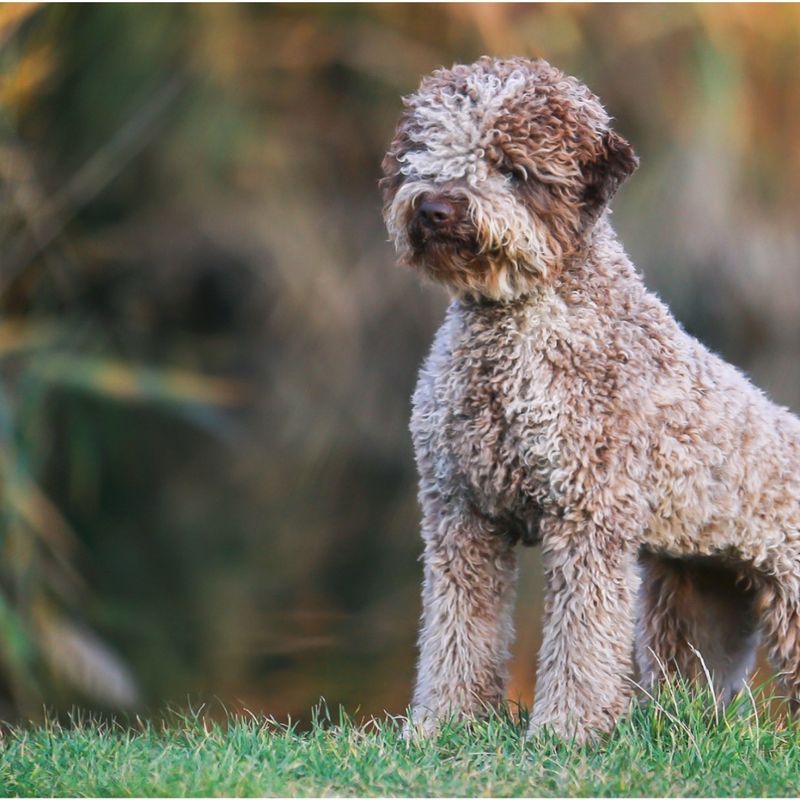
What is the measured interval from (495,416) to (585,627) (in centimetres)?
82

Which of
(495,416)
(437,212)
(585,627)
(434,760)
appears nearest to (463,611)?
(585,627)

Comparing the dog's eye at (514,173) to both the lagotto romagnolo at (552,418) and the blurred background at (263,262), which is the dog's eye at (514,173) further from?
the blurred background at (263,262)

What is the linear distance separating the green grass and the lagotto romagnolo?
0.18m

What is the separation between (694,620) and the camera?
229 inches

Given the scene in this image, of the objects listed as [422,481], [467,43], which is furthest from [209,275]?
[422,481]

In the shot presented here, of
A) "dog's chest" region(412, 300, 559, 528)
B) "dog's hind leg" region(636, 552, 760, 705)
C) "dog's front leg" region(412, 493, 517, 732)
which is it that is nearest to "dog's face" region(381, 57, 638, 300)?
"dog's chest" region(412, 300, 559, 528)

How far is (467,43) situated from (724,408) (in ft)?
31.2

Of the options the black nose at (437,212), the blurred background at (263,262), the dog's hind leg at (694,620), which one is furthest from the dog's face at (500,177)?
the blurred background at (263,262)

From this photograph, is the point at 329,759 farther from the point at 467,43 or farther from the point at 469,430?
the point at 467,43

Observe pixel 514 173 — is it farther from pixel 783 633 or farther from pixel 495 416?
pixel 783 633

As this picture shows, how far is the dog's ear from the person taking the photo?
504 centimetres

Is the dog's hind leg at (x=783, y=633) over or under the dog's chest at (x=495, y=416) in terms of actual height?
under

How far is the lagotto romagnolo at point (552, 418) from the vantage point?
492 centimetres

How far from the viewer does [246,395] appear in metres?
19.1
